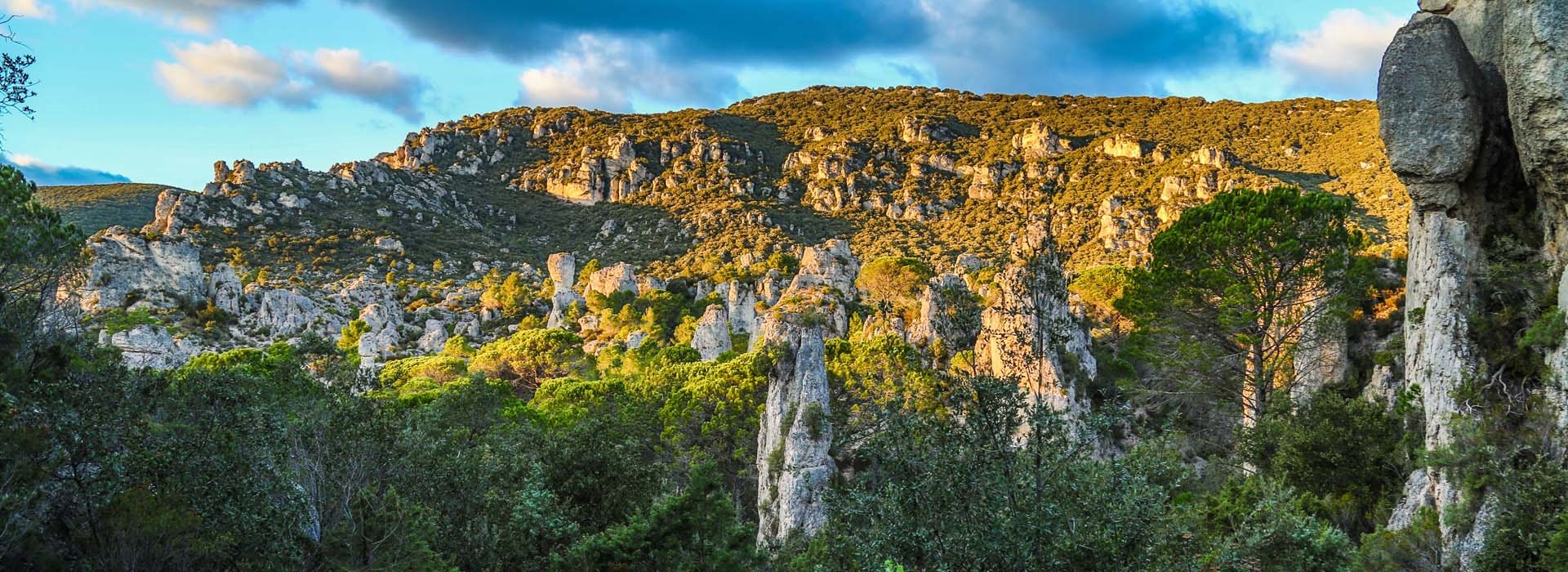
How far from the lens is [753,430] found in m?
32.5

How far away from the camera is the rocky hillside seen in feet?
167

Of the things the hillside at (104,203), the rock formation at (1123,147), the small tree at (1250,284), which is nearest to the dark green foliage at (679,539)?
the small tree at (1250,284)

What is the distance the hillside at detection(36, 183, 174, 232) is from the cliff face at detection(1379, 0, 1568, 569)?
97870mm

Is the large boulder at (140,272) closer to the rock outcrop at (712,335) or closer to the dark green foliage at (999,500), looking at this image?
the rock outcrop at (712,335)

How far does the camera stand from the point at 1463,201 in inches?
603

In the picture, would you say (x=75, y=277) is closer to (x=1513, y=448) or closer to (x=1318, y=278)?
(x=1513, y=448)

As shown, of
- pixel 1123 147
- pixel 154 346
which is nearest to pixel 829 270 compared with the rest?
pixel 154 346

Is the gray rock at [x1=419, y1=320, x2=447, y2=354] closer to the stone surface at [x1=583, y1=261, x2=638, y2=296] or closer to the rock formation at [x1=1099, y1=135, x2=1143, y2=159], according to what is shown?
the stone surface at [x1=583, y1=261, x2=638, y2=296]

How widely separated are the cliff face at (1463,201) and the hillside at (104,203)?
97870 millimetres

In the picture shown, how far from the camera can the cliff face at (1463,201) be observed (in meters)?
13.4

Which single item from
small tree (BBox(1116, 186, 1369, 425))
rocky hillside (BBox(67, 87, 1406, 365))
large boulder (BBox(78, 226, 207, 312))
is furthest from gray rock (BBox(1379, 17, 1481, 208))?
large boulder (BBox(78, 226, 207, 312))

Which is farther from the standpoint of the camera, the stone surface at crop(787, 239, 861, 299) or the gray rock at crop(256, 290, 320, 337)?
the stone surface at crop(787, 239, 861, 299)

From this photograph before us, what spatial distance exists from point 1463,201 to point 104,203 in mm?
116528

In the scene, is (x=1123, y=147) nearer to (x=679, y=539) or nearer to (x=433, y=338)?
(x=433, y=338)
